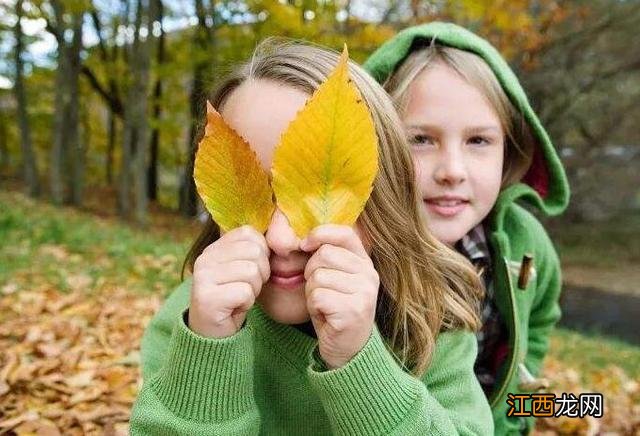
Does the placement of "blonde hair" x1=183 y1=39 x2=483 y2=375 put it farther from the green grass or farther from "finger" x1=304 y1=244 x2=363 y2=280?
the green grass

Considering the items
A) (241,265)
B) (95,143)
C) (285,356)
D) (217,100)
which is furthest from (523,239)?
(95,143)

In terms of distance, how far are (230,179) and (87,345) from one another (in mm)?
2128

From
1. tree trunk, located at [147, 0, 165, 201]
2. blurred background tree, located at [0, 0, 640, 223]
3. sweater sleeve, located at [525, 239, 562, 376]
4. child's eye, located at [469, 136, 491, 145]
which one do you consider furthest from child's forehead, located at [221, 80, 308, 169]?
tree trunk, located at [147, 0, 165, 201]

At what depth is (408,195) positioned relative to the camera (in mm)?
1251

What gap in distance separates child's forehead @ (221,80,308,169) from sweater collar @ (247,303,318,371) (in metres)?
0.43

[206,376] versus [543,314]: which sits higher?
[206,376]

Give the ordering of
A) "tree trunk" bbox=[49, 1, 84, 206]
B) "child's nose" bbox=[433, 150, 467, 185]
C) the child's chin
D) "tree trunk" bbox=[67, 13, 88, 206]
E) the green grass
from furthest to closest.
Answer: the green grass → "tree trunk" bbox=[67, 13, 88, 206] → "tree trunk" bbox=[49, 1, 84, 206] → "child's nose" bbox=[433, 150, 467, 185] → the child's chin

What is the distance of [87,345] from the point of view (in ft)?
8.87

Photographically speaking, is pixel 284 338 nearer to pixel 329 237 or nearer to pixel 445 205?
pixel 329 237

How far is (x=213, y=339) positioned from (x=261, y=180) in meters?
0.30

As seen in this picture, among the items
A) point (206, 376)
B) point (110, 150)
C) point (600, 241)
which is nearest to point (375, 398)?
point (206, 376)

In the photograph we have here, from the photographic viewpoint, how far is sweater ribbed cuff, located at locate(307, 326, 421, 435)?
3.23ft

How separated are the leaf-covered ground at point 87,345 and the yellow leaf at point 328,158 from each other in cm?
137

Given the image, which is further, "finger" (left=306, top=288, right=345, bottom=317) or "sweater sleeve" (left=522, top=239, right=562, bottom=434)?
"sweater sleeve" (left=522, top=239, right=562, bottom=434)
